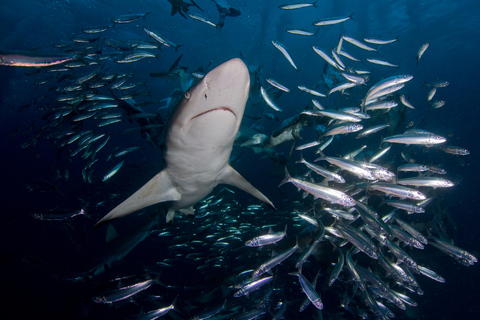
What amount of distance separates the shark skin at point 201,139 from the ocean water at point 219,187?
20.9 inches

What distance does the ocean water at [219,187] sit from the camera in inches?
271

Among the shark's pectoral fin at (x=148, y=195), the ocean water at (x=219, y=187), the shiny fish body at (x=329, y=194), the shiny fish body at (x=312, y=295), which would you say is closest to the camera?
the shark's pectoral fin at (x=148, y=195)

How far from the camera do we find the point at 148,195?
11.2 feet

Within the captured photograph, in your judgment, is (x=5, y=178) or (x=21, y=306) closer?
(x=21, y=306)

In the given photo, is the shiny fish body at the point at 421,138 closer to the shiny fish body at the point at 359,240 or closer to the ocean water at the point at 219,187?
the shiny fish body at the point at 359,240

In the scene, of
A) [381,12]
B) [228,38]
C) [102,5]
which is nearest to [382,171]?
[381,12]

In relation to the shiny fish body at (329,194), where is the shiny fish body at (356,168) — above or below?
above

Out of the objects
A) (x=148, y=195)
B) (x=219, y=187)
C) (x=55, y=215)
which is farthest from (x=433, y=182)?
(x=55, y=215)

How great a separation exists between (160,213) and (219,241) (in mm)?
2234

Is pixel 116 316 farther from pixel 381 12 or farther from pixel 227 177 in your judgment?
pixel 381 12

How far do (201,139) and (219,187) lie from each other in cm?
607

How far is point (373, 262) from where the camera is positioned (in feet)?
21.5

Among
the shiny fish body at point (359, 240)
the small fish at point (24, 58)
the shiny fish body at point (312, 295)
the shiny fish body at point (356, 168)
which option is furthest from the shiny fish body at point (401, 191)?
the small fish at point (24, 58)

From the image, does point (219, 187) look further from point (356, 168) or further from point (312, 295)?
point (356, 168)
